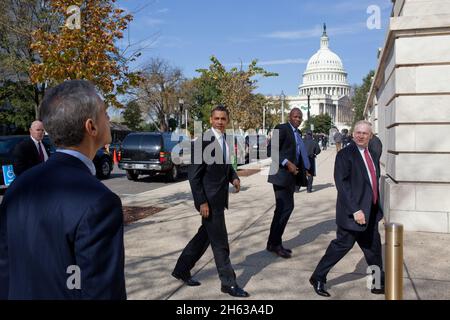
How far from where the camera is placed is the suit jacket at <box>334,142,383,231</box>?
4.44 meters

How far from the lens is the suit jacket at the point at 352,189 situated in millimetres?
4438

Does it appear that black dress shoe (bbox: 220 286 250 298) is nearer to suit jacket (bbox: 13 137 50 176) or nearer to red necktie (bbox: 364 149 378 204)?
red necktie (bbox: 364 149 378 204)

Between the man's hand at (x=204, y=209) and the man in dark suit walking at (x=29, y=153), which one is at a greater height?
the man in dark suit walking at (x=29, y=153)

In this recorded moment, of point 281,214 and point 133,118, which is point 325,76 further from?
point 281,214

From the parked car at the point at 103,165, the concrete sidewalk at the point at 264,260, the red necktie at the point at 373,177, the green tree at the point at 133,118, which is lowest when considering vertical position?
the concrete sidewalk at the point at 264,260

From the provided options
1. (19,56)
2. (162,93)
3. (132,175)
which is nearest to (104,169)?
(132,175)

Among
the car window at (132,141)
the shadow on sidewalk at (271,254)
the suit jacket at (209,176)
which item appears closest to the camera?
the suit jacket at (209,176)

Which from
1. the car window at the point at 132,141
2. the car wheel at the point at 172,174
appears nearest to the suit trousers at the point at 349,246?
the car wheel at the point at 172,174

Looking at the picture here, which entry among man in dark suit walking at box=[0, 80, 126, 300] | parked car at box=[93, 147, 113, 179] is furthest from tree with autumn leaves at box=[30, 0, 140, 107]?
parked car at box=[93, 147, 113, 179]

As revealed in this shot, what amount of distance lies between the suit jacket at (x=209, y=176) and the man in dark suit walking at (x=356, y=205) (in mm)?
1230

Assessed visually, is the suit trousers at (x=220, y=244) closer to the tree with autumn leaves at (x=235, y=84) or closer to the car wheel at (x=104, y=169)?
the car wheel at (x=104, y=169)

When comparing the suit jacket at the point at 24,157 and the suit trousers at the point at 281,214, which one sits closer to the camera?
the suit jacket at the point at 24,157

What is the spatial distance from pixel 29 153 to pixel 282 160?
11.4 feet

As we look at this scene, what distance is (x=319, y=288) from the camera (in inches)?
178
